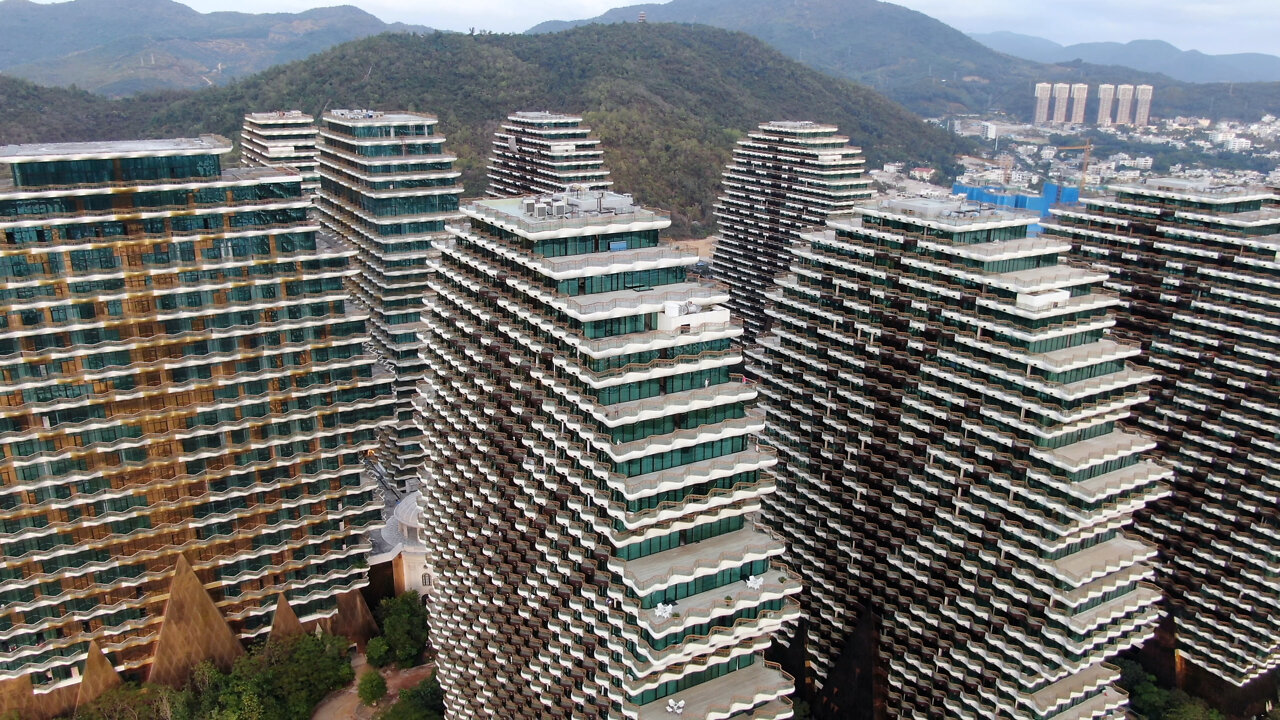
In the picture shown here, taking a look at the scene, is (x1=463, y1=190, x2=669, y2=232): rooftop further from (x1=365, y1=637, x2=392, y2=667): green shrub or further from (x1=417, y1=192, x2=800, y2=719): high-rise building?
(x1=365, y1=637, x2=392, y2=667): green shrub

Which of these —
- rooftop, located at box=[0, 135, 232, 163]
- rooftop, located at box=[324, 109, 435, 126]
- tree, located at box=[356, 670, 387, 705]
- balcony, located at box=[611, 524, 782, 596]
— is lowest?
tree, located at box=[356, 670, 387, 705]

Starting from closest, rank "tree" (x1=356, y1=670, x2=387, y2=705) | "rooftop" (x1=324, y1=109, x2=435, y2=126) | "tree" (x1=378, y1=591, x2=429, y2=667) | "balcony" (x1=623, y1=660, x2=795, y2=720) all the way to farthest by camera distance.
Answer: "balcony" (x1=623, y1=660, x2=795, y2=720) → "tree" (x1=356, y1=670, x2=387, y2=705) → "tree" (x1=378, y1=591, x2=429, y2=667) → "rooftop" (x1=324, y1=109, x2=435, y2=126)

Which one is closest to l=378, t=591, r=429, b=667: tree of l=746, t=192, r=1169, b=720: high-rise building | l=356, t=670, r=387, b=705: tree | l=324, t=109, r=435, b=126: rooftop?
l=356, t=670, r=387, b=705: tree

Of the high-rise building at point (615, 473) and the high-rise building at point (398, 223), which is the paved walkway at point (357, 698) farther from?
the high-rise building at point (398, 223)

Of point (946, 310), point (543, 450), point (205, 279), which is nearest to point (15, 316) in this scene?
point (205, 279)

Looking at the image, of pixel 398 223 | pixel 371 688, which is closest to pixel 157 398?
pixel 371 688

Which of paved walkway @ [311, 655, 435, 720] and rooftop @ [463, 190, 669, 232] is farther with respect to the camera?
paved walkway @ [311, 655, 435, 720]

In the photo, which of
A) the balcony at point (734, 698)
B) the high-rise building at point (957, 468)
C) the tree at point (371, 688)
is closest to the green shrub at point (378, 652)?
the tree at point (371, 688)
